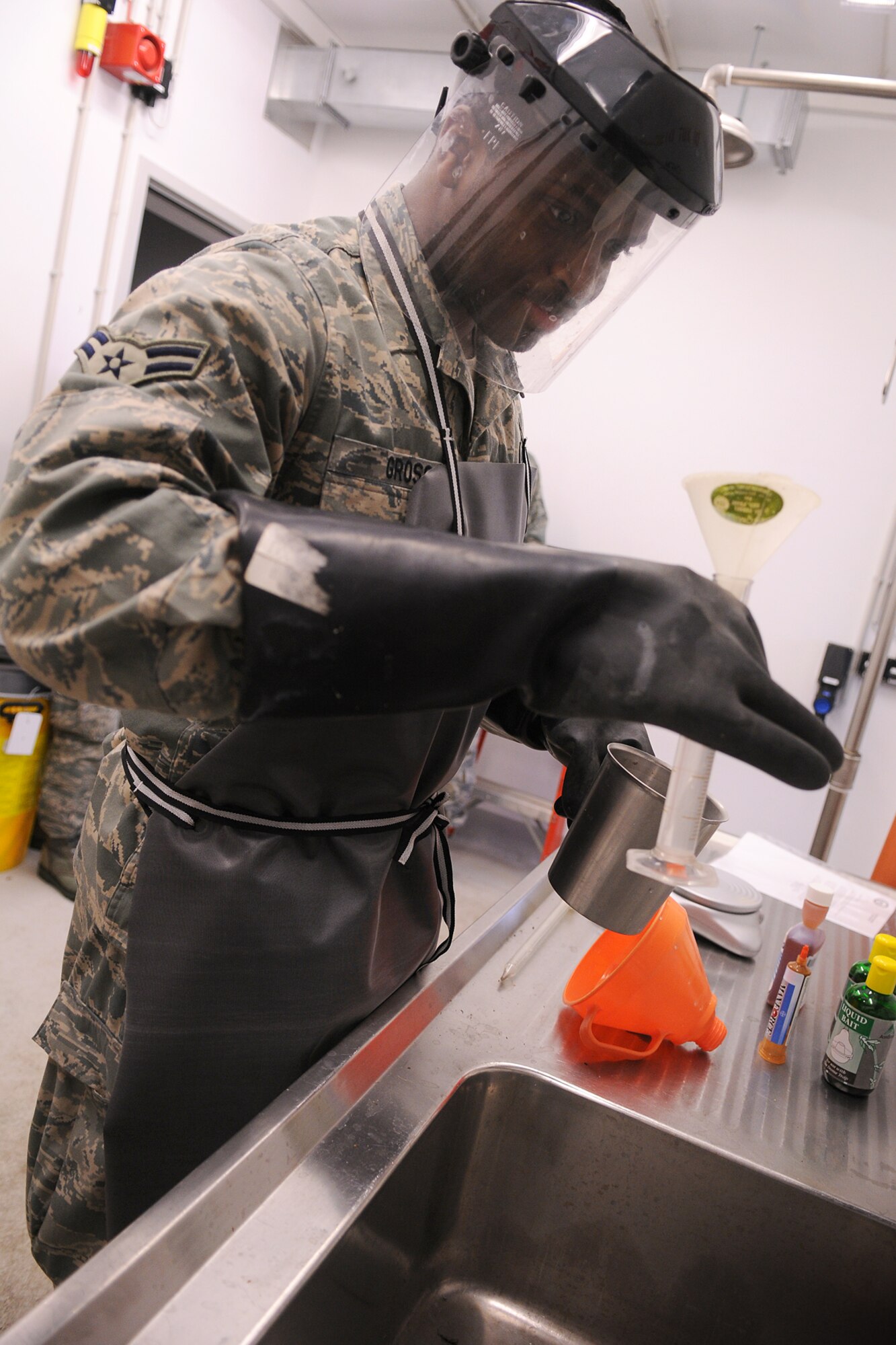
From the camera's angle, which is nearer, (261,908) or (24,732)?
(261,908)

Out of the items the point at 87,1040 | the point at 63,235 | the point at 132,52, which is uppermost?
the point at 132,52

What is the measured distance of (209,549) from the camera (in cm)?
61

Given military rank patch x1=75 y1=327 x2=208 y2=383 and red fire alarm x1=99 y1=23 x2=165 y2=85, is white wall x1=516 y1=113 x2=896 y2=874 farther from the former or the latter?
military rank patch x1=75 y1=327 x2=208 y2=383

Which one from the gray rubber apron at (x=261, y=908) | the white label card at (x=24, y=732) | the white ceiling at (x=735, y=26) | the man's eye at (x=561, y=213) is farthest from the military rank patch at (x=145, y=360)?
the white ceiling at (x=735, y=26)

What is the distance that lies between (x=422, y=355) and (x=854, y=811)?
3.38m

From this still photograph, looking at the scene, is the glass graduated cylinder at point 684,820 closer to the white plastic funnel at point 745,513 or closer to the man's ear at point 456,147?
the white plastic funnel at point 745,513

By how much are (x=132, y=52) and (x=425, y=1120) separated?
362 centimetres

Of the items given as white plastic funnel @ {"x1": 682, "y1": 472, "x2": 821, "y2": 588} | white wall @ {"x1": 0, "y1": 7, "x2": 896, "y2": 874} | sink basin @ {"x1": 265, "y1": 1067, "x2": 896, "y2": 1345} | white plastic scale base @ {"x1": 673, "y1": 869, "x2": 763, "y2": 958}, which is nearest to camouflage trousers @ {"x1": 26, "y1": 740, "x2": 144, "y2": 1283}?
sink basin @ {"x1": 265, "y1": 1067, "x2": 896, "y2": 1345}

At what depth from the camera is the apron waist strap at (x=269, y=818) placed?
3.16ft

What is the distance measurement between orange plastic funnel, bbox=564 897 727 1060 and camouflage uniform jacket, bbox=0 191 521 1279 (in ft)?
1.83

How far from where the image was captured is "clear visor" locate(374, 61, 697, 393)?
92cm

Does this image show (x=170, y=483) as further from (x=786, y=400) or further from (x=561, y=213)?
(x=786, y=400)

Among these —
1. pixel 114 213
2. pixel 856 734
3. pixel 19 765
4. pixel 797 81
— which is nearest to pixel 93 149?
pixel 114 213

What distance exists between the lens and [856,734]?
3441 mm
